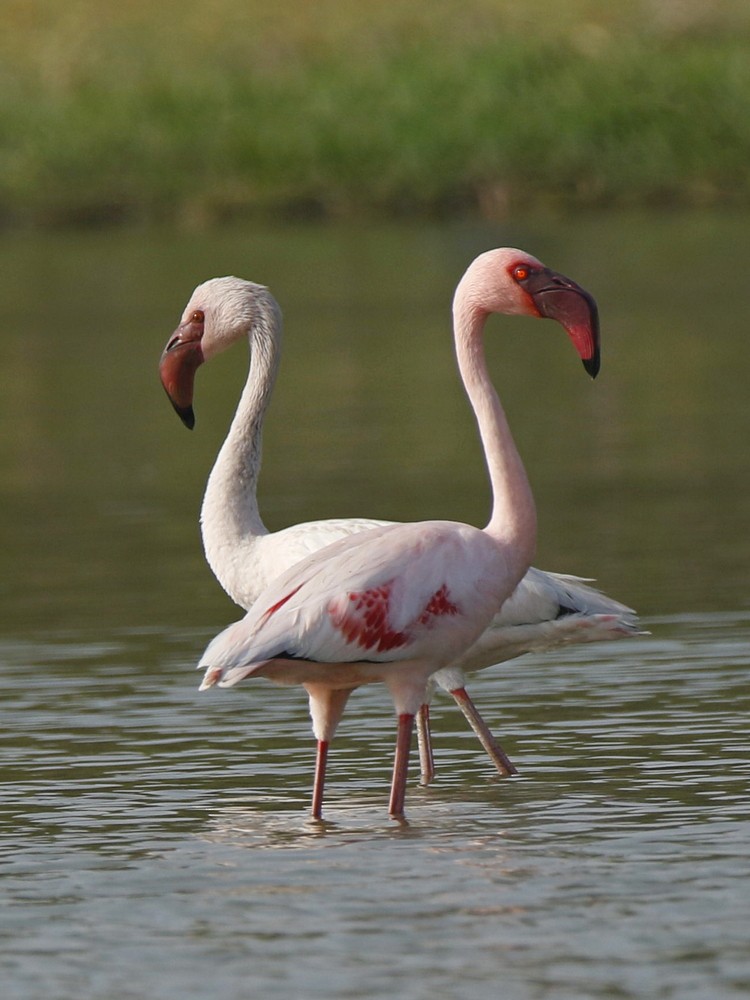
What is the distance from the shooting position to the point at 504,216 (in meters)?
34.3

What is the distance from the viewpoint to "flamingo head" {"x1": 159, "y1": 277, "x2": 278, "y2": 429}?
8.57 meters

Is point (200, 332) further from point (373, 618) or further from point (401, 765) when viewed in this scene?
point (401, 765)

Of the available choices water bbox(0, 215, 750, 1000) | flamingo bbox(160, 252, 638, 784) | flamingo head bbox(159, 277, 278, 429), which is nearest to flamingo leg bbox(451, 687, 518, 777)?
flamingo bbox(160, 252, 638, 784)

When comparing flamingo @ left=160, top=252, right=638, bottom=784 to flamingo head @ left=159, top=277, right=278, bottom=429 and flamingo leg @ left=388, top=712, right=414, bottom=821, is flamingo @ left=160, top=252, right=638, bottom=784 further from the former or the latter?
flamingo leg @ left=388, top=712, right=414, bottom=821

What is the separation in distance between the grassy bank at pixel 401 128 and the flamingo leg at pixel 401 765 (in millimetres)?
27636

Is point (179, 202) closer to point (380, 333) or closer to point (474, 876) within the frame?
point (380, 333)

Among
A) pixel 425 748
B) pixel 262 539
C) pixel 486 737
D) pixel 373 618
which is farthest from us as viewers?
pixel 262 539

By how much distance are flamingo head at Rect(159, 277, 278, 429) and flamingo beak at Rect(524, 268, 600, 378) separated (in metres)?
1.44

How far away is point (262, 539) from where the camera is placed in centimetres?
832

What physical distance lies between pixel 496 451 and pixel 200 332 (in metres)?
1.54

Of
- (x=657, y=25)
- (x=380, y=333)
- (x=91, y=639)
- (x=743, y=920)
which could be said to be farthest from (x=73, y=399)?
(x=657, y=25)

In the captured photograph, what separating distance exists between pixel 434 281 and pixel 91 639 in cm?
1776

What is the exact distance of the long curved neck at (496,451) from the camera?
24.2 ft

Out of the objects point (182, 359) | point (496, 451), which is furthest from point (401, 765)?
point (182, 359)
